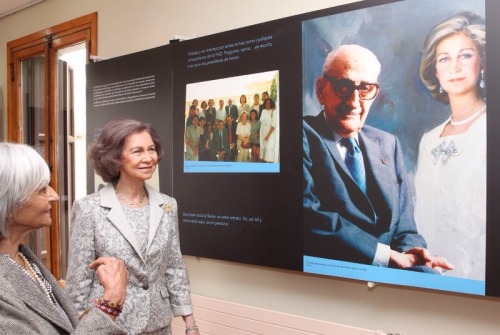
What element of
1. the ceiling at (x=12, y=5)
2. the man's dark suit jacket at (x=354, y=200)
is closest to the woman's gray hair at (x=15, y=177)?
the man's dark suit jacket at (x=354, y=200)

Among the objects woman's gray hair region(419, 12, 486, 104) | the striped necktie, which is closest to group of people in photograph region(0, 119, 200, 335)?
the striped necktie

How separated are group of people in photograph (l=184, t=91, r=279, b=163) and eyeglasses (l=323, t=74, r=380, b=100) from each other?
1.25 ft

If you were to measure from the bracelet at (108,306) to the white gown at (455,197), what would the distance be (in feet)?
4.32

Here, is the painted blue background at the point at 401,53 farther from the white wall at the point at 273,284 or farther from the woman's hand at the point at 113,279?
the woman's hand at the point at 113,279

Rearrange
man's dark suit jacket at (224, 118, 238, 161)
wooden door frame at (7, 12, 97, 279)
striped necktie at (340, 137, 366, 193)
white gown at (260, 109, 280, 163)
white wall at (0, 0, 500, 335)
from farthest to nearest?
wooden door frame at (7, 12, 97, 279) < man's dark suit jacket at (224, 118, 238, 161) < white gown at (260, 109, 280, 163) < striped necktie at (340, 137, 366, 193) < white wall at (0, 0, 500, 335)

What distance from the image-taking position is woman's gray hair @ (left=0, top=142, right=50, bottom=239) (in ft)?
4.19

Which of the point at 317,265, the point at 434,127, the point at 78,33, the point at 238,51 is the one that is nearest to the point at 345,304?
the point at 317,265

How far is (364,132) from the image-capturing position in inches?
93.4

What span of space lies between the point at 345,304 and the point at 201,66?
1.59 metres

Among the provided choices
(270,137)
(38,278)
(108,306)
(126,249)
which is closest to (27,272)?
(38,278)

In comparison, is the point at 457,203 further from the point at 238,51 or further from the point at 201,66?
the point at 201,66

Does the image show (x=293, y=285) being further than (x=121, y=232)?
Yes

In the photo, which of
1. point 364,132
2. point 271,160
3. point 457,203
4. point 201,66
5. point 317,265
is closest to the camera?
point 457,203

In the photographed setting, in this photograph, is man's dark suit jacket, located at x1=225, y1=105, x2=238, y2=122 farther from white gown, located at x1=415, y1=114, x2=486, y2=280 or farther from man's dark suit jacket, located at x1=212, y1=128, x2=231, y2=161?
white gown, located at x1=415, y1=114, x2=486, y2=280
